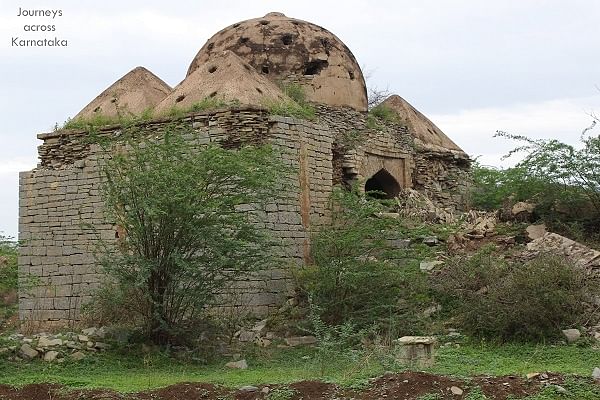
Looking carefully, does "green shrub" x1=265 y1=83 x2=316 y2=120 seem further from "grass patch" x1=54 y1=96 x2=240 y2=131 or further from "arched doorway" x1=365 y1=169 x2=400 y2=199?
"arched doorway" x1=365 y1=169 x2=400 y2=199

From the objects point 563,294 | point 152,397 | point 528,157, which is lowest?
point 152,397

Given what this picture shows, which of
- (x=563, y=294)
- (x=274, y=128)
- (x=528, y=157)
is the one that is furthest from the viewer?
(x=528, y=157)

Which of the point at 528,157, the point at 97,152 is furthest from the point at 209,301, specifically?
the point at 528,157

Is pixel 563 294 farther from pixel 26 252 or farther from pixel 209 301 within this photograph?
pixel 26 252

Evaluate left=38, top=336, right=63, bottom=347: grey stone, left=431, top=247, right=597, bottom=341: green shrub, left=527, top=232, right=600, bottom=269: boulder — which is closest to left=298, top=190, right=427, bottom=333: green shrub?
left=431, top=247, right=597, bottom=341: green shrub

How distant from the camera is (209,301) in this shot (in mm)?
12055

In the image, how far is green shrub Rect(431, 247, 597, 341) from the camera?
1102cm

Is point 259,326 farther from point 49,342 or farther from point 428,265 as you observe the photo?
point 49,342

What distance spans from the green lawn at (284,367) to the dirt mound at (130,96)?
18.2ft

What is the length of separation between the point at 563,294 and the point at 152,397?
5369 millimetres

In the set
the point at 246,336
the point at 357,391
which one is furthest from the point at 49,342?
the point at 357,391

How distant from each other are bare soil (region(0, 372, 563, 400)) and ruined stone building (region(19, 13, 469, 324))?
13.0 ft

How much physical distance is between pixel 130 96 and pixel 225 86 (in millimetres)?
2550

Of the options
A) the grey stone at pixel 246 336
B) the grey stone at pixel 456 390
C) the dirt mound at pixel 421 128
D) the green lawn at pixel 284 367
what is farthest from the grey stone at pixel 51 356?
the dirt mound at pixel 421 128
